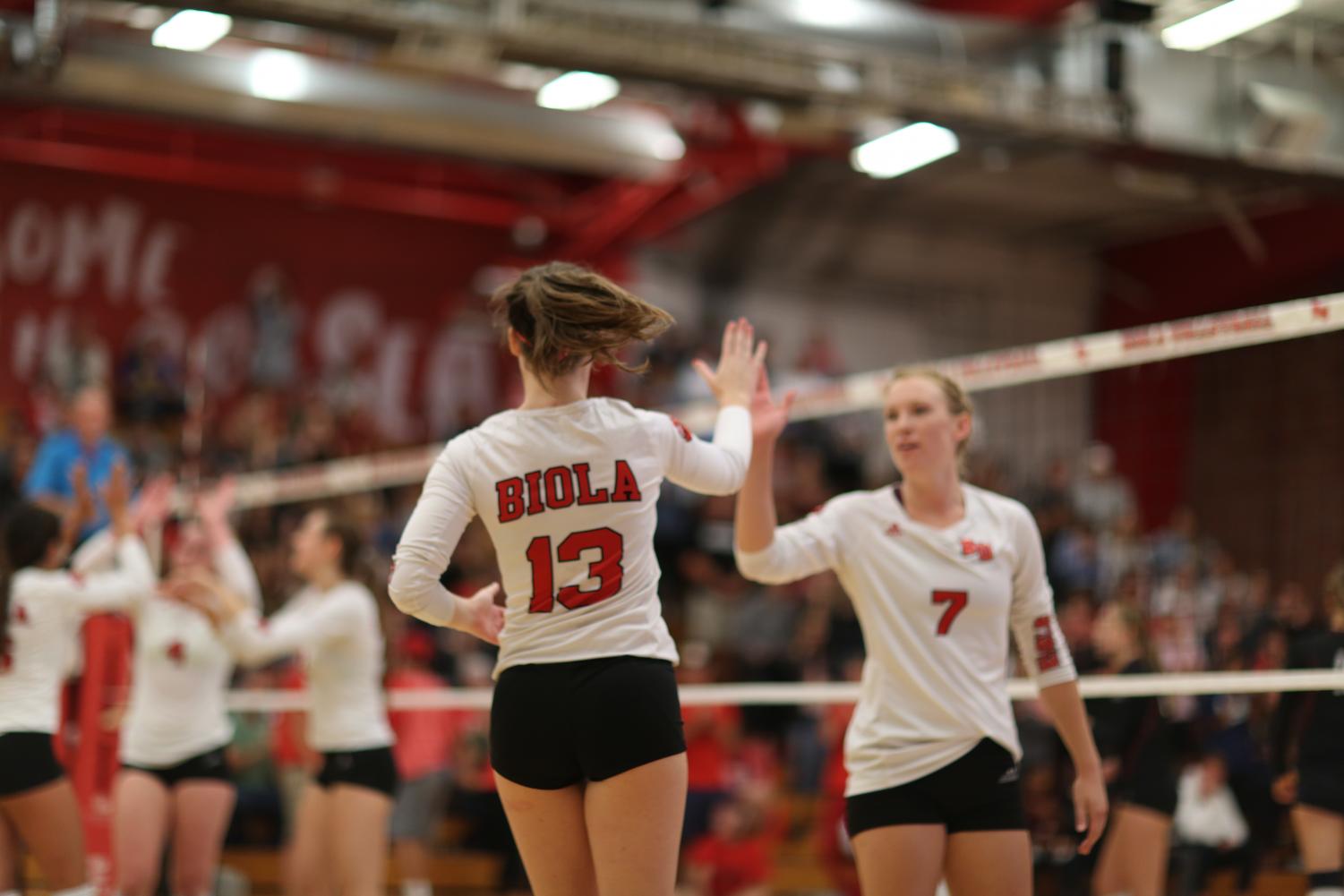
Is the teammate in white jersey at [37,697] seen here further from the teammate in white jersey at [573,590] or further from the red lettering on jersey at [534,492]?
the red lettering on jersey at [534,492]

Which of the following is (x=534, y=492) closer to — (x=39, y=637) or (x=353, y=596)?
(x=39, y=637)

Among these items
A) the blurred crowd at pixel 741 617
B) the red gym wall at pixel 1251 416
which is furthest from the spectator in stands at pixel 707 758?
the red gym wall at pixel 1251 416

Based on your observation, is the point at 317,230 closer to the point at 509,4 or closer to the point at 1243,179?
the point at 509,4

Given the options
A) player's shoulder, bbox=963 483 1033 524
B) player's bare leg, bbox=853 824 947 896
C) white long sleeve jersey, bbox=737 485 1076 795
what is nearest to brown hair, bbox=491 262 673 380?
white long sleeve jersey, bbox=737 485 1076 795

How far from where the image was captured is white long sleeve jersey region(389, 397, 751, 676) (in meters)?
3.09

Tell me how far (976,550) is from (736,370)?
2.82 feet

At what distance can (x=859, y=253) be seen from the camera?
18891mm

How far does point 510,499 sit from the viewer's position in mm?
3125

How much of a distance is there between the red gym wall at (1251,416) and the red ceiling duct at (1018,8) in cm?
444

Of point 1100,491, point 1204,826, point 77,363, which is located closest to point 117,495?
point 1204,826

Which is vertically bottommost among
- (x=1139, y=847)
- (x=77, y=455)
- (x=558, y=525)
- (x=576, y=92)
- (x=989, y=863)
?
(x=1139, y=847)

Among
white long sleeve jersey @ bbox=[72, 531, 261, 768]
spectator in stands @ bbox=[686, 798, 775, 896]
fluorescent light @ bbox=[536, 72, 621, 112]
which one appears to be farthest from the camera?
fluorescent light @ bbox=[536, 72, 621, 112]

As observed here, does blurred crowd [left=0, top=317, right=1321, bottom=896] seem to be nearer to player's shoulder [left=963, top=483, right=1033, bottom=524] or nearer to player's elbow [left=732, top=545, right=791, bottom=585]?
player's shoulder [left=963, top=483, right=1033, bottom=524]

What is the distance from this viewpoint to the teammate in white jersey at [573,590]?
3.03 meters
